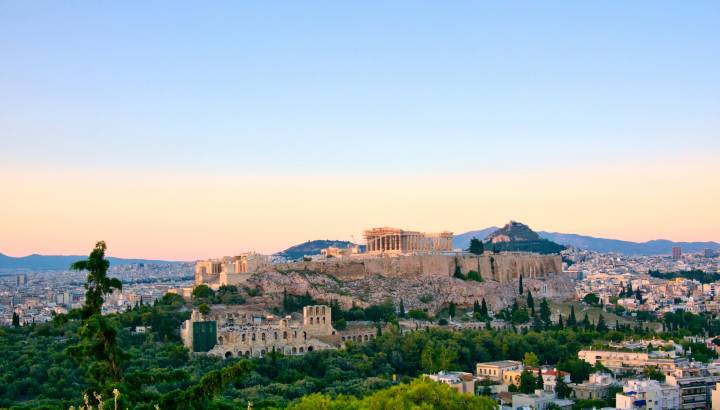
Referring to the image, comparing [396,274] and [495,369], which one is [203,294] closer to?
[396,274]

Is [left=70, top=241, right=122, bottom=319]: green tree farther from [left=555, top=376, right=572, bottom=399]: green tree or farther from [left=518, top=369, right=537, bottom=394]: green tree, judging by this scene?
[left=555, top=376, right=572, bottom=399]: green tree

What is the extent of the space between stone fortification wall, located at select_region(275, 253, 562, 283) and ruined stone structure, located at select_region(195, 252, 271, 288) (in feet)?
9.29

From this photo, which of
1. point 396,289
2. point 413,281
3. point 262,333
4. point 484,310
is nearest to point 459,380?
point 262,333

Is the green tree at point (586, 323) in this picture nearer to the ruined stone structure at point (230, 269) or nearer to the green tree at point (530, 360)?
the green tree at point (530, 360)

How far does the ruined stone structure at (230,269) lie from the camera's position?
2504 inches

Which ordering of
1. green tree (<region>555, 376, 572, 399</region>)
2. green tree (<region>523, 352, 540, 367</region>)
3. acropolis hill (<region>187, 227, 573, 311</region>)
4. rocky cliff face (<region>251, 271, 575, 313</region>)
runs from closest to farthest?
green tree (<region>555, 376, 572, 399</region>) → green tree (<region>523, 352, 540, 367</region>) → rocky cliff face (<region>251, 271, 575, 313</region>) → acropolis hill (<region>187, 227, 573, 311</region>)

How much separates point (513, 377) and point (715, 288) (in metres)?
67.8

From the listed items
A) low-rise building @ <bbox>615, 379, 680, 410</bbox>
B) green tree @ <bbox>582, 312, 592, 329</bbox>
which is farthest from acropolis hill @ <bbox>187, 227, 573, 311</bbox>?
low-rise building @ <bbox>615, 379, 680, 410</bbox>

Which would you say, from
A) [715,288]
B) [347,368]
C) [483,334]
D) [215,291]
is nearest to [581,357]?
[483,334]

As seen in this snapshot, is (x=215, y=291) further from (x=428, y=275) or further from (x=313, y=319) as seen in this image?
(x=428, y=275)

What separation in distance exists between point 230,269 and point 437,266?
14240 millimetres

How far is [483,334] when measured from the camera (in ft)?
168

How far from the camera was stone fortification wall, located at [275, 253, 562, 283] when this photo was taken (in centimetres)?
6762

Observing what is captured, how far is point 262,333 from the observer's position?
46781 mm
